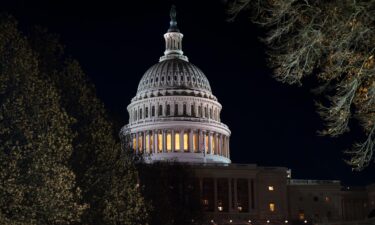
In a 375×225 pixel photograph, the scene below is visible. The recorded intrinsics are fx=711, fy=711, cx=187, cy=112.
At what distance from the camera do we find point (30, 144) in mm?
31156

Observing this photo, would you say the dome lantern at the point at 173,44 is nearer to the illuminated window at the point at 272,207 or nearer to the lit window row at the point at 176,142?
the lit window row at the point at 176,142

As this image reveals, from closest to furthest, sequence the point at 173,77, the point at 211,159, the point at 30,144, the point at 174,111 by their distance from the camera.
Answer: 1. the point at 30,144
2. the point at 211,159
3. the point at 174,111
4. the point at 173,77

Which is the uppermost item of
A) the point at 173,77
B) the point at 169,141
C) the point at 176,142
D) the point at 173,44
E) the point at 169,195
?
the point at 173,44

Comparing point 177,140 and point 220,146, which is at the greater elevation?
point 177,140

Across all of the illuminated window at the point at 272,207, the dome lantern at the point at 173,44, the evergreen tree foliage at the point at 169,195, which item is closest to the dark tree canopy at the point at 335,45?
the evergreen tree foliage at the point at 169,195

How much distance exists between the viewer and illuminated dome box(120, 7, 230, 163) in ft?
501

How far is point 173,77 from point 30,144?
134 metres

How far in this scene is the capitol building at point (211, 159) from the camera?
134m

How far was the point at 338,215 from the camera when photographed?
454 ft

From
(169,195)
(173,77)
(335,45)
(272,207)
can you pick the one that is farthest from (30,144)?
(173,77)

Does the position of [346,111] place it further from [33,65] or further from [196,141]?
[196,141]

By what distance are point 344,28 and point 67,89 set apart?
24.6 meters

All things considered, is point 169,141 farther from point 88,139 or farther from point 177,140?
point 88,139

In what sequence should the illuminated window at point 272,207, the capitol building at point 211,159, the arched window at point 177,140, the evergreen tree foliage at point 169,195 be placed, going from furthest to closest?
the arched window at point 177,140, the illuminated window at point 272,207, the capitol building at point 211,159, the evergreen tree foliage at point 169,195
